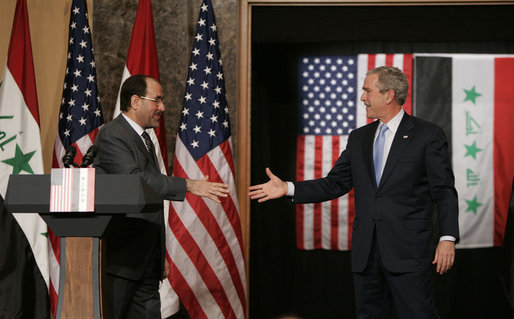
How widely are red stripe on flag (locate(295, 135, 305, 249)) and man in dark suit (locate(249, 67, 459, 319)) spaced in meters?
1.58

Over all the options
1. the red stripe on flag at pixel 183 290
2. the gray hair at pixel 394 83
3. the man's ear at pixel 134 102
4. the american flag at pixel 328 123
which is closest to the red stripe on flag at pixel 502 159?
the american flag at pixel 328 123

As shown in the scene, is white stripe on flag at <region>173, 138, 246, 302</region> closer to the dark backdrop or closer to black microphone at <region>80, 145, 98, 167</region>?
the dark backdrop

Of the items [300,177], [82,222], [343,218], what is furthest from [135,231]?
[343,218]

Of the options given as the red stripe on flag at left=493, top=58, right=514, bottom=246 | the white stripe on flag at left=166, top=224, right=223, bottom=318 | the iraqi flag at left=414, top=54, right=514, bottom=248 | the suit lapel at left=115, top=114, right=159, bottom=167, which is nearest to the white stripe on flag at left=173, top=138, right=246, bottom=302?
the white stripe on flag at left=166, top=224, right=223, bottom=318

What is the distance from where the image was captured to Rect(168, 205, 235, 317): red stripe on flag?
376cm

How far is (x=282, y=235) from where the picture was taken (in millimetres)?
4680

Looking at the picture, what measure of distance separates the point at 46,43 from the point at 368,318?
3.22 meters

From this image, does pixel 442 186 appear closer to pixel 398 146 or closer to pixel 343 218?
pixel 398 146

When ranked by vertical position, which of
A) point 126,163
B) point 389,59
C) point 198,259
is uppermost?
point 389,59

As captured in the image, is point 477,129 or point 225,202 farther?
point 477,129

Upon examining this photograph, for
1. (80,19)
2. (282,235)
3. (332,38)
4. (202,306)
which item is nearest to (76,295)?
(202,306)

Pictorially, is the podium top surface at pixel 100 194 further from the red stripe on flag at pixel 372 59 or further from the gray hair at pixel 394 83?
the red stripe on flag at pixel 372 59

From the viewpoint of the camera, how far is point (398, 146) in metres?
2.86

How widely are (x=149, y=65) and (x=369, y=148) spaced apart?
1.77 metres
